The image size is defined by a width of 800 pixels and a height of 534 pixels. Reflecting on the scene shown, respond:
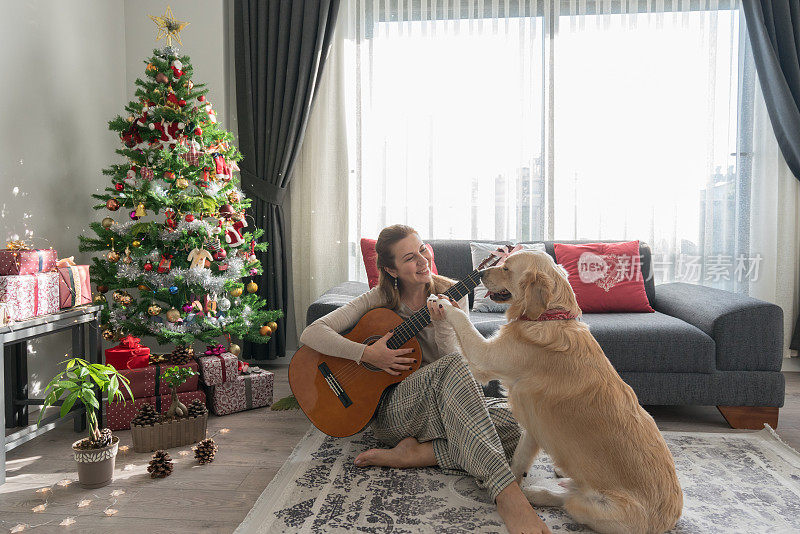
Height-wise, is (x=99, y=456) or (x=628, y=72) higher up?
(x=628, y=72)

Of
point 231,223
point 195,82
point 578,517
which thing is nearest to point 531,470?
point 578,517

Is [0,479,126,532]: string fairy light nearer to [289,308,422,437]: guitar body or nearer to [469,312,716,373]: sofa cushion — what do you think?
[289,308,422,437]: guitar body

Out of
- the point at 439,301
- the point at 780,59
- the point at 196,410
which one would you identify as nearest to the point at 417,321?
the point at 439,301

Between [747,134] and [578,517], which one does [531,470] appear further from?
[747,134]

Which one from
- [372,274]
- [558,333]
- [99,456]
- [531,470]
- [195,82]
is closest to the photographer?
[558,333]

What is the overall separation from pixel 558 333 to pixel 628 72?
109 inches

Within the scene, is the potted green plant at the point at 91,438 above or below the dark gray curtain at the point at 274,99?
below

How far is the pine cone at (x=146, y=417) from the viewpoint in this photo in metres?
2.36

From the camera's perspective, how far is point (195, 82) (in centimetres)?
382

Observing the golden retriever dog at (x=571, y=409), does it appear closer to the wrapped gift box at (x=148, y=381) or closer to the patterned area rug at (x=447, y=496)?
the patterned area rug at (x=447, y=496)

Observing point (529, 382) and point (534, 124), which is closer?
point (529, 382)

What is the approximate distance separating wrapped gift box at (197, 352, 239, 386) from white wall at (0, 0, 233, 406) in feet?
2.98

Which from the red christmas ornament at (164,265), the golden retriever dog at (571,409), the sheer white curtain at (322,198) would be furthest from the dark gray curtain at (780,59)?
the red christmas ornament at (164,265)

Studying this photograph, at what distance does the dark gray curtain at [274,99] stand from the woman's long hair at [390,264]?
1.70 m
